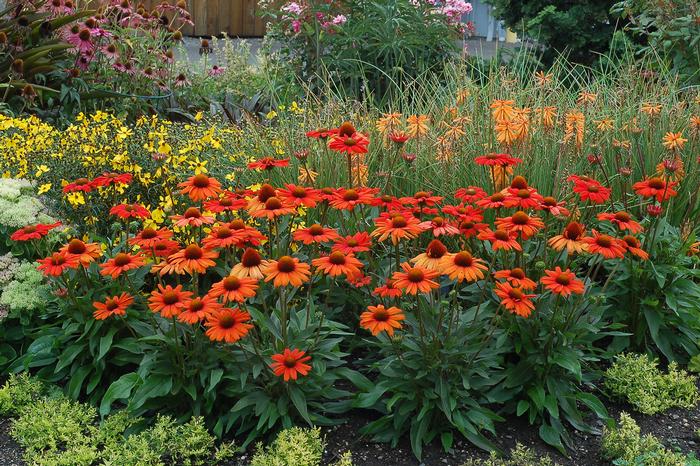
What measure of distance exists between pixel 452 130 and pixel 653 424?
1714 mm

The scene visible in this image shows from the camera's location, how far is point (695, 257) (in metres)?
3.56

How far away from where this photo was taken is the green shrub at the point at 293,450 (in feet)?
8.68

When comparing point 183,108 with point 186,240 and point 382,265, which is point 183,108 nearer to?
point 186,240

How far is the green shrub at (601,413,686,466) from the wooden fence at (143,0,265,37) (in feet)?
40.9

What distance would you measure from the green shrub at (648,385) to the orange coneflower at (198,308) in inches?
64.8

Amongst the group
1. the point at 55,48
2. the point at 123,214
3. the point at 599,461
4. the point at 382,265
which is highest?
the point at 55,48

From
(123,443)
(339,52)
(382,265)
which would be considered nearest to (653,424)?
(382,265)

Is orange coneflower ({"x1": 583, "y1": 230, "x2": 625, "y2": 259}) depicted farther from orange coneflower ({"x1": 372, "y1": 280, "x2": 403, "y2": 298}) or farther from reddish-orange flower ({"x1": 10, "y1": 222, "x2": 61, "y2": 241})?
reddish-orange flower ({"x1": 10, "y1": 222, "x2": 61, "y2": 241})

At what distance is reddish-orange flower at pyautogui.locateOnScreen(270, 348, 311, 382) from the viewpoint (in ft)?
8.39

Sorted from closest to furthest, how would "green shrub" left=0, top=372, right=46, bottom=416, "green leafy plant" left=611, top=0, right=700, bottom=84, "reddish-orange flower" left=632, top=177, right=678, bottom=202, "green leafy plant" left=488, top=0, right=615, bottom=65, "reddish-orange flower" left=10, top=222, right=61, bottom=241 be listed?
"reddish-orange flower" left=10, top=222, right=61, bottom=241 → "reddish-orange flower" left=632, top=177, right=678, bottom=202 → "green shrub" left=0, top=372, right=46, bottom=416 → "green leafy plant" left=611, top=0, right=700, bottom=84 → "green leafy plant" left=488, top=0, right=615, bottom=65

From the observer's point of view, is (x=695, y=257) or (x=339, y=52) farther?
(x=339, y=52)

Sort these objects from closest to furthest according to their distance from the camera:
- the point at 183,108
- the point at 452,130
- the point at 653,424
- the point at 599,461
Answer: the point at 599,461 < the point at 653,424 < the point at 452,130 < the point at 183,108

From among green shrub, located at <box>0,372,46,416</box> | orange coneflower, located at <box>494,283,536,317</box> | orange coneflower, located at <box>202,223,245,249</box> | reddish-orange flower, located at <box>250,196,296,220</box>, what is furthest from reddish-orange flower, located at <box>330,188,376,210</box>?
green shrub, located at <box>0,372,46,416</box>

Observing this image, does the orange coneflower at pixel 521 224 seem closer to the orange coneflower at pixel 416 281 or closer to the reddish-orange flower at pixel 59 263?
the orange coneflower at pixel 416 281
